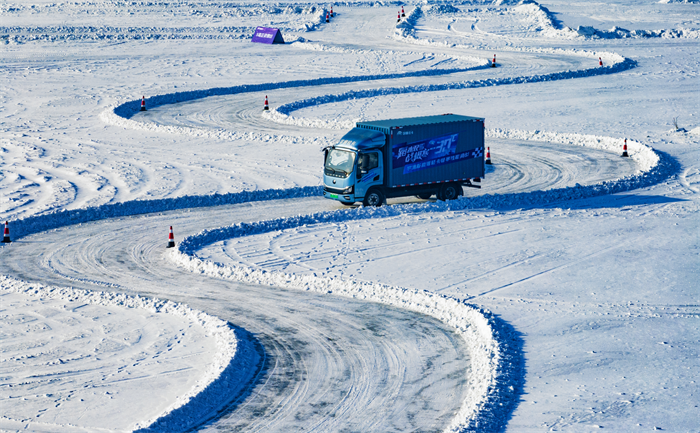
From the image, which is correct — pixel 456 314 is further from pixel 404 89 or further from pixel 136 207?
pixel 404 89

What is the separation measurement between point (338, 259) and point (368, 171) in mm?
4867

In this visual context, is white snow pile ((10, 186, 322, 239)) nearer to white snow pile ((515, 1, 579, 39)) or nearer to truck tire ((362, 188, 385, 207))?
truck tire ((362, 188, 385, 207))

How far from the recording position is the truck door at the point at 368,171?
81.3 ft

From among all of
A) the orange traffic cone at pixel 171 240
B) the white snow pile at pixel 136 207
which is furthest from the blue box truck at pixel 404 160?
the orange traffic cone at pixel 171 240

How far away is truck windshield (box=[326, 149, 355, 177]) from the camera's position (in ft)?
81.5

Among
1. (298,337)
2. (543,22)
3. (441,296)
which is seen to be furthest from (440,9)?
(298,337)

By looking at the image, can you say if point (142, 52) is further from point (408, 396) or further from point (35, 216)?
point (408, 396)

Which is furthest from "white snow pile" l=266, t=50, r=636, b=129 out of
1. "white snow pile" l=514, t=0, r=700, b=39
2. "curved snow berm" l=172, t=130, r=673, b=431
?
"curved snow berm" l=172, t=130, r=673, b=431

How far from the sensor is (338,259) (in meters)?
20.8

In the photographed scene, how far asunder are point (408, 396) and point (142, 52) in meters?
48.0

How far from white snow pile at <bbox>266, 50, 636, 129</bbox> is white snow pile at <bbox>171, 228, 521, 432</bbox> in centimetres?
1379

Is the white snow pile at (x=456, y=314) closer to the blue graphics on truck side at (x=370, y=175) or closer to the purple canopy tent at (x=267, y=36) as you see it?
the blue graphics on truck side at (x=370, y=175)

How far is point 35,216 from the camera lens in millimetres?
23859

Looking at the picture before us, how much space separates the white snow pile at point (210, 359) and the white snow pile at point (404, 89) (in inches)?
778
